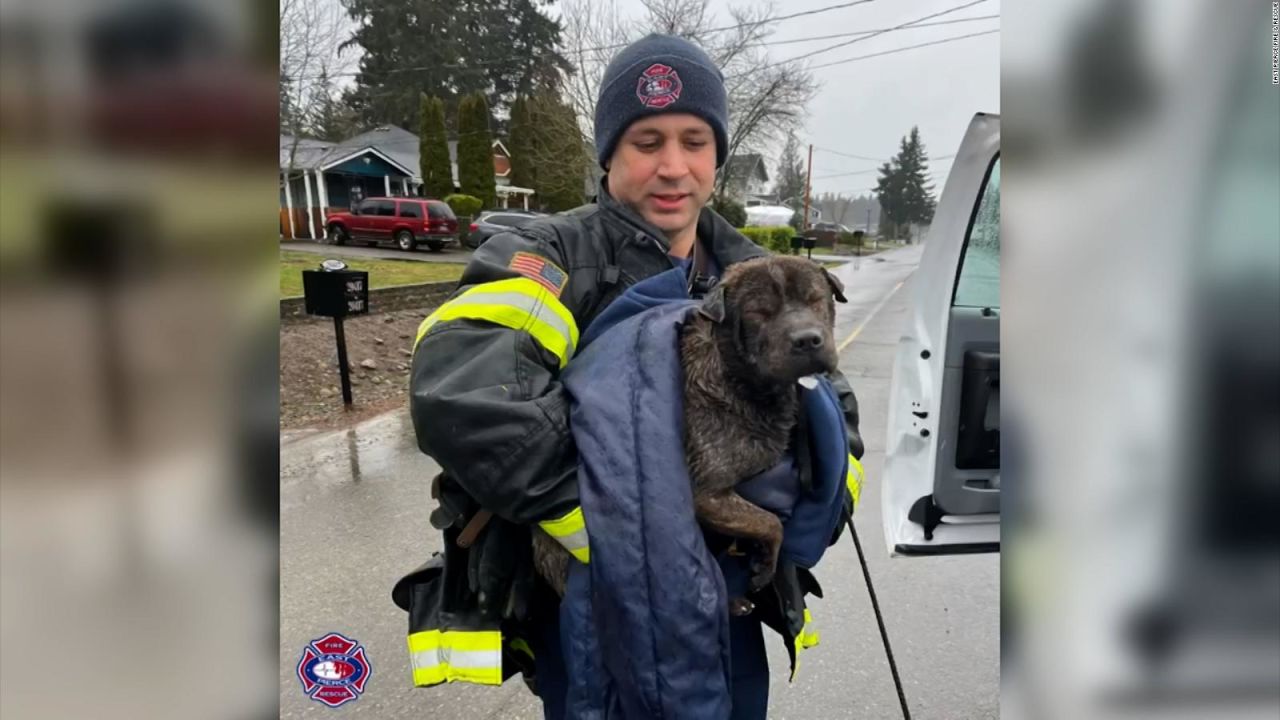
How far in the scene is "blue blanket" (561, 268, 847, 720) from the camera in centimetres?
135

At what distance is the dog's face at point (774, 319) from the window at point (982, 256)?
4.78 feet

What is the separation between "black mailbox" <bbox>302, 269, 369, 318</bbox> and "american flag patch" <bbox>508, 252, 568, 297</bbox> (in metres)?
6.59

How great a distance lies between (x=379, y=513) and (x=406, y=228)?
2181 centimetres

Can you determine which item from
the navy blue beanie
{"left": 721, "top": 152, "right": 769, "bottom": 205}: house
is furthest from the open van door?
{"left": 721, "top": 152, "right": 769, "bottom": 205}: house

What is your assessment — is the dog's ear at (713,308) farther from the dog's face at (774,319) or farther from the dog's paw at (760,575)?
the dog's paw at (760,575)

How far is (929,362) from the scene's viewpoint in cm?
337

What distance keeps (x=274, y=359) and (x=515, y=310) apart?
0.80 metres

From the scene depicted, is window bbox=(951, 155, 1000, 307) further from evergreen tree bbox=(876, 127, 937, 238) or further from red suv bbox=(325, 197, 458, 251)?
evergreen tree bbox=(876, 127, 937, 238)

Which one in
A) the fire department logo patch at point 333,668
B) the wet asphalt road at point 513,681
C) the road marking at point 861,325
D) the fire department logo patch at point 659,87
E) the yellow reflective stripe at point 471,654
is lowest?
the wet asphalt road at point 513,681

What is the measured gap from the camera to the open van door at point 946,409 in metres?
→ 3.31

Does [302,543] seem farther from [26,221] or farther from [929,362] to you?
[26,221]

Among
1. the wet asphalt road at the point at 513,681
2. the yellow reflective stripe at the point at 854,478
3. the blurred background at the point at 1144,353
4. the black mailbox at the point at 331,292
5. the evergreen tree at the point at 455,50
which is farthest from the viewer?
the evergreen tree at the point at 455,50

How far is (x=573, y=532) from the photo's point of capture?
1.43m

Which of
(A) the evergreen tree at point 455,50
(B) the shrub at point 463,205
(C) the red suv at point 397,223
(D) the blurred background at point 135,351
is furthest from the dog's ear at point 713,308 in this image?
(B) the shrub at point 463,205
